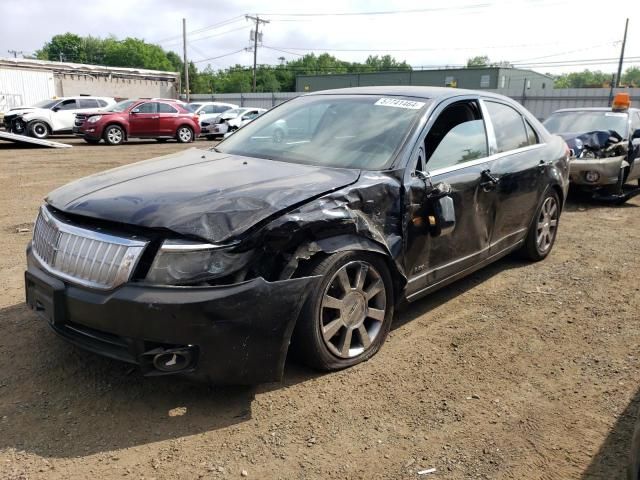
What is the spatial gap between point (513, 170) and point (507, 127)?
0.47 meters

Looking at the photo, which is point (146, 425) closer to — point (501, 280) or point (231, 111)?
point (501, 280)

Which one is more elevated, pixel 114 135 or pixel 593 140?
pixel 593 140

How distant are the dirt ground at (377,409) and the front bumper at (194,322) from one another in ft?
1.04

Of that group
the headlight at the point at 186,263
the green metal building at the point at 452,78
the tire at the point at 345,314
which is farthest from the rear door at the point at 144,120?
the green metal building at the point at 452,78

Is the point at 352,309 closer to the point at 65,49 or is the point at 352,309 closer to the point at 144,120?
the point at 144,120

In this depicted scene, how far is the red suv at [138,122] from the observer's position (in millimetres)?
18266

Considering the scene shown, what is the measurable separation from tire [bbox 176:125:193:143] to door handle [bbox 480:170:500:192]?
1769cm

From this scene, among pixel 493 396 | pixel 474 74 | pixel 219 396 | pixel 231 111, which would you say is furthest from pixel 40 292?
pixel 474 74

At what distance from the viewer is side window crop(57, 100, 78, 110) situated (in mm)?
20281

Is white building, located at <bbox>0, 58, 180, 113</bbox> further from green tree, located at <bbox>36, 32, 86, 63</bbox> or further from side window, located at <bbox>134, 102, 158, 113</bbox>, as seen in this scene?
green tree, located at <bbox>36, 32, 86, 63</bbox>

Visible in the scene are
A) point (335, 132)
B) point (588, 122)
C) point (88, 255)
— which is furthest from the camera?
point (588, 122)

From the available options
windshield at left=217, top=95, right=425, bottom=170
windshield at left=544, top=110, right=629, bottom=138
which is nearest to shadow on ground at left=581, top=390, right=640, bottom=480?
Result: windshield at left=217, top=95, right=425, bottom=170

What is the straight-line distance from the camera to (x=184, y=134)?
67.4ft

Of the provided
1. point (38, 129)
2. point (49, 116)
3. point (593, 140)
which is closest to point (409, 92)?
point (593, 140)
